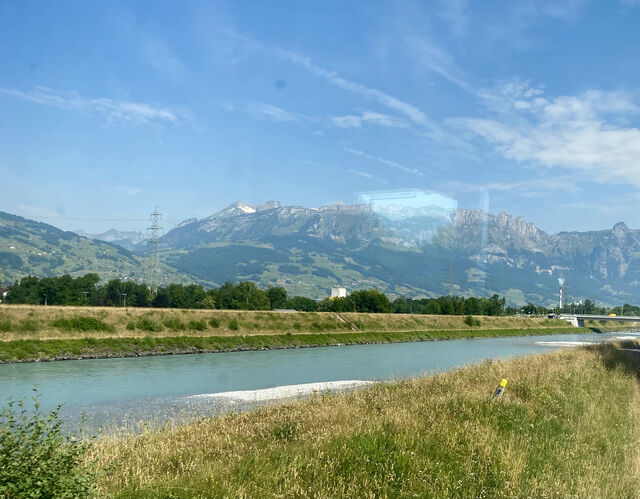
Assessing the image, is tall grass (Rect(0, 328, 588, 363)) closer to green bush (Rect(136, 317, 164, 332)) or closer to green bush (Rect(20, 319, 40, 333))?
green bush (Rect(136, 317, 164, 332))

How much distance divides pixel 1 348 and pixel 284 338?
129 ft

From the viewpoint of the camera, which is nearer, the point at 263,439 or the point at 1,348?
the point at 263,439

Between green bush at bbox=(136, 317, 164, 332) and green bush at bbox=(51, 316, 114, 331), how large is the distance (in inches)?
165

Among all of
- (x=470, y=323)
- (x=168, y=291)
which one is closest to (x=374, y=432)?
(x=470, y=323)

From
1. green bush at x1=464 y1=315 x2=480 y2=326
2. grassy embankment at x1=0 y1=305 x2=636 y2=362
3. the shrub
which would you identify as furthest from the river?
green bush at x1=464 y1=315 x2=480 y2=326

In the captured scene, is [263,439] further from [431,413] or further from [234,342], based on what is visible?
[234,342]

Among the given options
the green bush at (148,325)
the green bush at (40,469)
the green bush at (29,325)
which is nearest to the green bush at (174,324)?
the green bush at (148,325)

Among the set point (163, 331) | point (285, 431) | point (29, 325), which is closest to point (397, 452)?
point (285, 431)

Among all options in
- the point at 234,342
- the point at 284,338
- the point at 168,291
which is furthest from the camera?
the point at 168,291

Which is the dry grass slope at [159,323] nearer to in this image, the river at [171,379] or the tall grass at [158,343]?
the tall grass at [158,343]

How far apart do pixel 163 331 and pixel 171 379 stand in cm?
3007

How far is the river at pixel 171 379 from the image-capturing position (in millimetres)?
27781

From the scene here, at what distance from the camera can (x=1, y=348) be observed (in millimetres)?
51438

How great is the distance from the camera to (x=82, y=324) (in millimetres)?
63406
